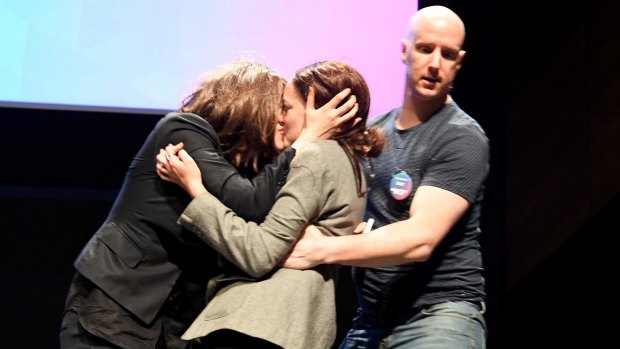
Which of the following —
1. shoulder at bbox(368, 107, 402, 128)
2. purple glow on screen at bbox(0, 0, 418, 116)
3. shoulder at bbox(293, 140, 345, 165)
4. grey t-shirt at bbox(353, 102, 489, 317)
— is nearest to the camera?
shoulder at bbox(293, 140, 345, 165)

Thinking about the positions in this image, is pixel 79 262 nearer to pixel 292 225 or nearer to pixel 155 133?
pixel 155 133

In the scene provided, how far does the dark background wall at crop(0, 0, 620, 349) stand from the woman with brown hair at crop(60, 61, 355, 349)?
4.73 feet

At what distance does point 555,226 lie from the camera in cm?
427

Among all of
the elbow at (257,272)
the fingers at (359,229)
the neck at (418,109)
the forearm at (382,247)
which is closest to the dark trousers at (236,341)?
the elbow at (257,272)

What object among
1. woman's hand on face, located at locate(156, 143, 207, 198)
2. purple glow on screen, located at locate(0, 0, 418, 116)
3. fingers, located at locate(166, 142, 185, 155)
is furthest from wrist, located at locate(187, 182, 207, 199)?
purple glow on screen, located at locate(0, 0, 418, 116)

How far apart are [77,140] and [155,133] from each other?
1.52 metres

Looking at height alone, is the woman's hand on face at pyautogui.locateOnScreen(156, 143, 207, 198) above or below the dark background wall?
above

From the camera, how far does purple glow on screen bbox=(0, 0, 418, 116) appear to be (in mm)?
3434

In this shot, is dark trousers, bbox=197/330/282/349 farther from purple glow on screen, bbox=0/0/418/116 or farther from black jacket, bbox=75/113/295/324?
purple glow on screen, bbox=0/0/418/116

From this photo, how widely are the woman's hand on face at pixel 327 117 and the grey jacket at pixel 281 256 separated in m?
0.04

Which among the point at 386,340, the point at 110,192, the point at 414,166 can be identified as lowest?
the point at 110,192

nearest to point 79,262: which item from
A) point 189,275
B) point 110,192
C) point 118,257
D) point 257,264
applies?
point 118,257

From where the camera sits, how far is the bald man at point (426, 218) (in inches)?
81.0

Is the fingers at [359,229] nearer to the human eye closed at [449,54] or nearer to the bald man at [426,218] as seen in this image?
the bald man at [426,218]
